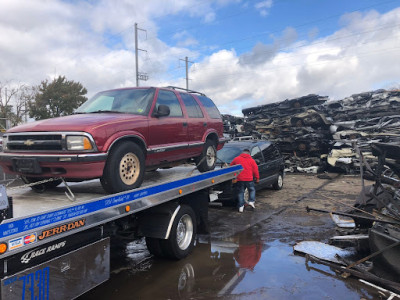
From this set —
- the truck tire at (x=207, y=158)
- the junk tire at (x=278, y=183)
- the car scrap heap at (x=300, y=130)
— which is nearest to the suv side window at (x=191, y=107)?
the truck tire at (x=207, y=158)

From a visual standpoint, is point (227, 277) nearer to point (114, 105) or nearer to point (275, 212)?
point (114, 105)

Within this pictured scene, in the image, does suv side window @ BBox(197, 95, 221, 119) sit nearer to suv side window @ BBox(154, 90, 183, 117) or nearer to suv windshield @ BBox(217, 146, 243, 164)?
suv side window @ BBox(154, 90, 183, 117)

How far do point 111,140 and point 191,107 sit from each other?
2318mm

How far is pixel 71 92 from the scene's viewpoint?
35.1 m

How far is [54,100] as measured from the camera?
34.3 m

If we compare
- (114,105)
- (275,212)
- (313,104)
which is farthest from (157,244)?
(313,104)

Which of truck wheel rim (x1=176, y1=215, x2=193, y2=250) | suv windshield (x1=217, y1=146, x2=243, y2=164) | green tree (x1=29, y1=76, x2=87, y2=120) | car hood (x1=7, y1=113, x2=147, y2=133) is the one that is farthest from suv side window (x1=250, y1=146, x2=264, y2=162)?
green tree (x1=29, y1=76, x2=87, y2=120)

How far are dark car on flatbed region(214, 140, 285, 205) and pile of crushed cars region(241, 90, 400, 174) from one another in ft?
18.9

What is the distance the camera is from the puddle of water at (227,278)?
4.02 metres

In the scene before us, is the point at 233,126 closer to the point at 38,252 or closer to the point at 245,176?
the point at 245,176

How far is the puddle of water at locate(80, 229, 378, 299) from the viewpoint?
4.02 meters

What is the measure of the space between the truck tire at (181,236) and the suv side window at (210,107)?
2103 mm

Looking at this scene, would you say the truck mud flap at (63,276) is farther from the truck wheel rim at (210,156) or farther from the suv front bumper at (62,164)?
the truck wheel rim at (210,156)

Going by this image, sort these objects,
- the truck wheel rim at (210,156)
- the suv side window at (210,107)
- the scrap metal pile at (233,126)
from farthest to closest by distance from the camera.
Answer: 1. the scrap metal pile at (233,126)
2. the suv side window at (210,107)
3. the truck wheel rim at (210,156)
